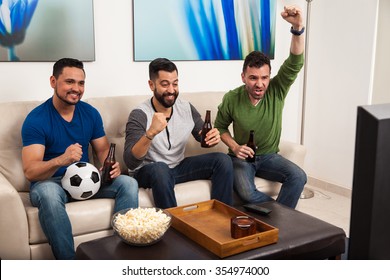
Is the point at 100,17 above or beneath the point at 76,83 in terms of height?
above

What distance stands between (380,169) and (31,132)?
2112 mm

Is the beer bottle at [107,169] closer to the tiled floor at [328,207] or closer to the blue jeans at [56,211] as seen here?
the blue jeans at [56,211]

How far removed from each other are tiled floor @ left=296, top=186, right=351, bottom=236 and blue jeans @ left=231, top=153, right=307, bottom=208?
712 millimetres

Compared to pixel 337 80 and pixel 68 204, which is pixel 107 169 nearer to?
pixel 68 204

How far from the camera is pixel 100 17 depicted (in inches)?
126

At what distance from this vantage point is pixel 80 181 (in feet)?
7.55

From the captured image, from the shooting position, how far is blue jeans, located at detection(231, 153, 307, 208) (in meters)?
2.73

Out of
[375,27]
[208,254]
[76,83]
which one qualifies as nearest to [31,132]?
[76,83]

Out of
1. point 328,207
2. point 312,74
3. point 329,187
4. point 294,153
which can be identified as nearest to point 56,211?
point 294,153

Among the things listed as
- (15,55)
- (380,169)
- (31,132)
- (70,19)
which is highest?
(70,19)

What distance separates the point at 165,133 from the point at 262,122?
0.61 meters

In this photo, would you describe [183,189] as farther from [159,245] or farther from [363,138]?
[363,138]

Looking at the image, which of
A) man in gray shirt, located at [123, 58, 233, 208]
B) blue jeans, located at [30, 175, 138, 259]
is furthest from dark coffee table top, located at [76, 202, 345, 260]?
man in gray shirt, located at [123, 58, 233, 208]

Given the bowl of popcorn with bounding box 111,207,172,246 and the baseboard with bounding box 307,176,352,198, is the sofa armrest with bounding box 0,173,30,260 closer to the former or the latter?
the bowl of popcorn with bounding box 111,207,172,246
